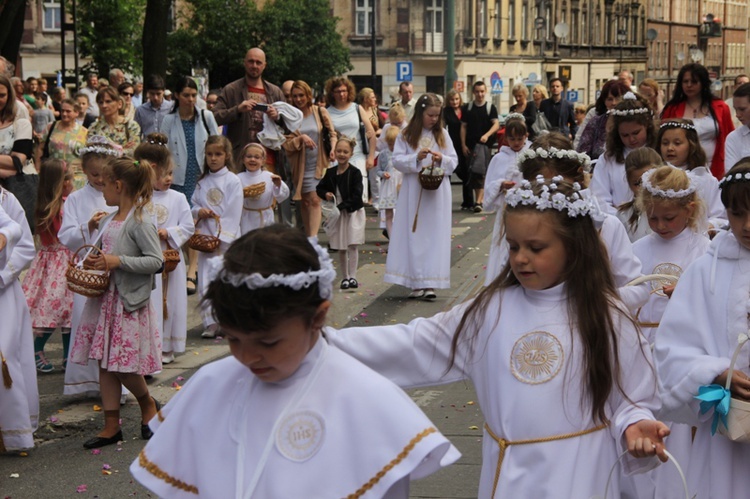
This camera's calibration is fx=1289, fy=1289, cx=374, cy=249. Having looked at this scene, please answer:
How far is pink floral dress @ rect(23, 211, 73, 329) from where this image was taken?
9094 mm

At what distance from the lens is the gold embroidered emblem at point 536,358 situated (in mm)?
4137

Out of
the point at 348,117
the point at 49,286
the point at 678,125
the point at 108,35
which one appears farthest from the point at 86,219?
the point at 108,35

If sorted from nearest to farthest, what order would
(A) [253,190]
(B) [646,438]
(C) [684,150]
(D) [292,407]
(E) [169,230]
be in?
1. (D) [292,407]
2. (B) [646,438]
3. (C) [684,150]
4. (E) [169,230]
5. (A) [253,190]

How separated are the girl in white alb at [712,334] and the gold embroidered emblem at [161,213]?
16.7 ft

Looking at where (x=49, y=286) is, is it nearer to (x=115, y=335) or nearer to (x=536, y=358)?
(x=115, y=335)

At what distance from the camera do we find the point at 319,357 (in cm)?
345

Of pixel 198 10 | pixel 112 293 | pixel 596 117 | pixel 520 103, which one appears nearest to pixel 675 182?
pixel 112 293

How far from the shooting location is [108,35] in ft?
143

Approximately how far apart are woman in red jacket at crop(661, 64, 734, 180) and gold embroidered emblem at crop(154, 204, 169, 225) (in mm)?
4241

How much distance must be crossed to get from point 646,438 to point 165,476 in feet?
4.79

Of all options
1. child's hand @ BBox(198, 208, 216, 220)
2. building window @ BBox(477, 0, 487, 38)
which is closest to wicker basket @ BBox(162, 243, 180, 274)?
child's hand @ BBox(198, 208, 216, 220)

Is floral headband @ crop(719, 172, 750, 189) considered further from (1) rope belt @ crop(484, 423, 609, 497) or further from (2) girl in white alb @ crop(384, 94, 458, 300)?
(2) girl in white alb @ crop(384, 94, 458, 300)

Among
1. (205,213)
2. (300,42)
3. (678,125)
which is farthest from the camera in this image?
(300,42)

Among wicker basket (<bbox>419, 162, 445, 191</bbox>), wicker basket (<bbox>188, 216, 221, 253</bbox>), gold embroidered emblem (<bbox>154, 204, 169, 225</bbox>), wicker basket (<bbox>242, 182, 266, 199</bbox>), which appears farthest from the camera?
wicker basket (<bbox>419, 162, 445, 191</bbox>)
